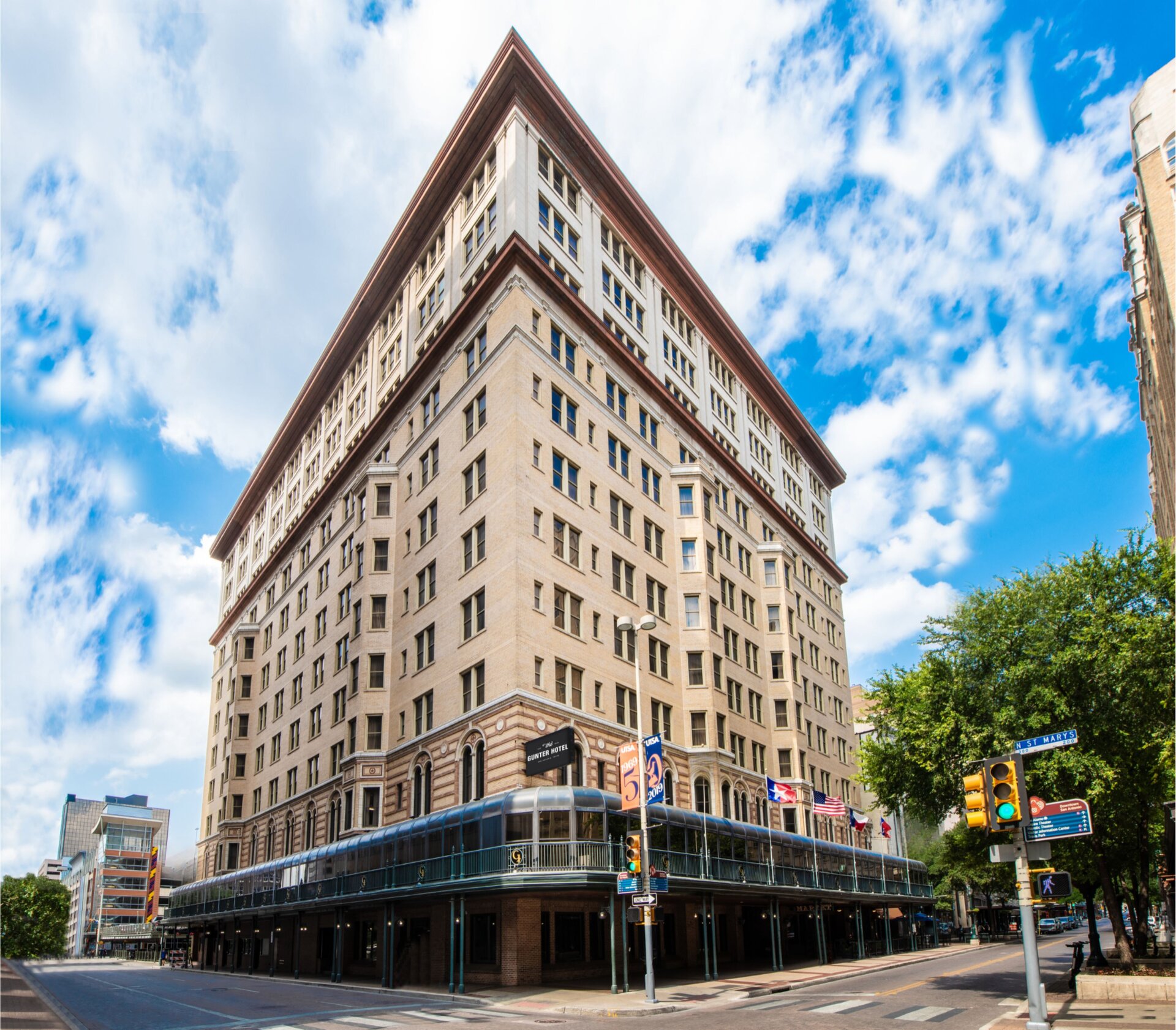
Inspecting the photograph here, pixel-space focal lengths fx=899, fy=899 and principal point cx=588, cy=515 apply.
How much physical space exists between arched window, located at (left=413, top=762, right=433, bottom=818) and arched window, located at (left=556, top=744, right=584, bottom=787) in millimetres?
7407

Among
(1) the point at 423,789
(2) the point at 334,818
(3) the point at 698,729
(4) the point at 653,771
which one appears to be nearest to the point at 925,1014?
(4) the point at 653,771

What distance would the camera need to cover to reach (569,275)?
2010 inches

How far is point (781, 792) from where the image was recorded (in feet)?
133

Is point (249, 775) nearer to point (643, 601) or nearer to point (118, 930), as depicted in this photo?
point (643, 601)

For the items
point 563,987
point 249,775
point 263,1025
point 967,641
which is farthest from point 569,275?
point 249,775

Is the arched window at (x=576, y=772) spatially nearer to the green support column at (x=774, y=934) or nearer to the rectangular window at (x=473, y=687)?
the rectangular window at (x=473, y=687)

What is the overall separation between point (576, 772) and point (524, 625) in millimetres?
7077

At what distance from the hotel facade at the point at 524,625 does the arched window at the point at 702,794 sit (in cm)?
22

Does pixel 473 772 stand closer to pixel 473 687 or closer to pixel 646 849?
pixel 473 687

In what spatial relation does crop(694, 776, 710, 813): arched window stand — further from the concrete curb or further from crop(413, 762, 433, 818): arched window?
the concrete curb

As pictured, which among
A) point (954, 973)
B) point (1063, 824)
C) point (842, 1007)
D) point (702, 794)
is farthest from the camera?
point (702, 794)

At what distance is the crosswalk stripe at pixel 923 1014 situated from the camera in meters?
21.0

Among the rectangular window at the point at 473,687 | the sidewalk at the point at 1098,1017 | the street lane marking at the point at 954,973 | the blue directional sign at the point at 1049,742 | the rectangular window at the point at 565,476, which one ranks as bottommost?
the street lane marking at the point at 954,973

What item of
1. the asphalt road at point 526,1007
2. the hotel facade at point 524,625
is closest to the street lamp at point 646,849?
the asphalt road at point 526,1007
